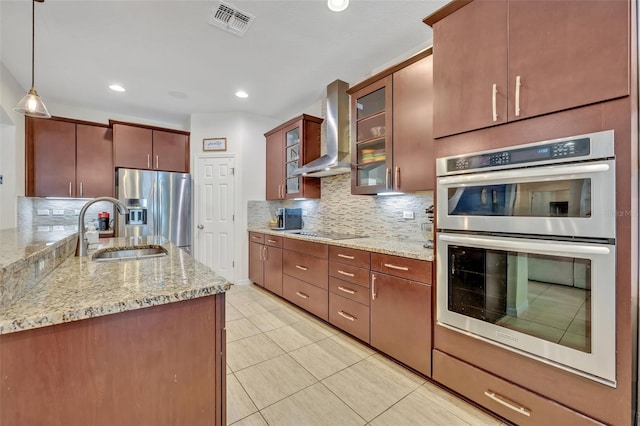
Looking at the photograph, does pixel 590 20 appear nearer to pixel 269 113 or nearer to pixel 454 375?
pixel 454 375

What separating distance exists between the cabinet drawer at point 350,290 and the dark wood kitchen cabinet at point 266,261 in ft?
3.54

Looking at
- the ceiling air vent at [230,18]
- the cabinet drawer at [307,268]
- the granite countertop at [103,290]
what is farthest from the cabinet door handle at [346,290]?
the ceiling air vent at [230,18]

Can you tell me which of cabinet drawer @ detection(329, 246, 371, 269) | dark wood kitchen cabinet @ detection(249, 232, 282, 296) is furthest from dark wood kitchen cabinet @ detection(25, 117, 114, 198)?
cabinet drawer @ detection(329, 246, 371, 269)

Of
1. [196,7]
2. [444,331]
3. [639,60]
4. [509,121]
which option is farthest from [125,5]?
[444,331]

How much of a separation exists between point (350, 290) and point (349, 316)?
24 centimetres

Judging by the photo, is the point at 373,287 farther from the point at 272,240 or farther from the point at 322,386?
the point at 272,240

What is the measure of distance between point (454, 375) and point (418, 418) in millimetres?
341

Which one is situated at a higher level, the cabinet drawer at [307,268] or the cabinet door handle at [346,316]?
the cabinet drawer at [307,268]

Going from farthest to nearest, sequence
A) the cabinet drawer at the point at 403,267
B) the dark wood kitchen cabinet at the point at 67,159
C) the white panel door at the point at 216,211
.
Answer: the white panel door at the point at 216,211, the dark wood kitchen cabinet at the point at 67,159, the cabinet drawer at the point at 403,267

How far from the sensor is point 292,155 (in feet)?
12.6

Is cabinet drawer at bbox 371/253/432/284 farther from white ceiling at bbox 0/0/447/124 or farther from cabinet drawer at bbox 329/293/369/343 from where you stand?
white ceiling at bbox 0/0/447/124

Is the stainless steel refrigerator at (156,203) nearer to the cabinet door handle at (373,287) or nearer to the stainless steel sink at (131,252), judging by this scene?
the stainless steel sink at (131,252)

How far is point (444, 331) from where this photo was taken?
1.69 m

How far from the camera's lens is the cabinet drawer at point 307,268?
8.79ft
